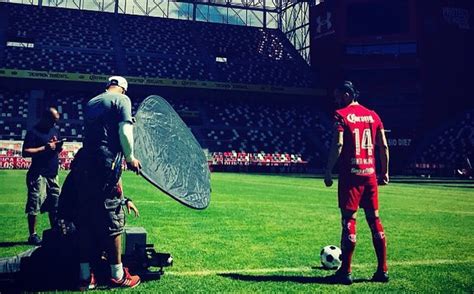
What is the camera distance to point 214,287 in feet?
13.8

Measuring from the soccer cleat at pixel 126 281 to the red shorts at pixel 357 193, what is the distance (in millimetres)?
2297

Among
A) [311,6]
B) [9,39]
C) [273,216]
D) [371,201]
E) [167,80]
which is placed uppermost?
[311,6]

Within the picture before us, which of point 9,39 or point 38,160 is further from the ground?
point 9,39

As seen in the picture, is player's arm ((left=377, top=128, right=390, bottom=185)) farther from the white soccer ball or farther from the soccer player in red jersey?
the white soccer ball

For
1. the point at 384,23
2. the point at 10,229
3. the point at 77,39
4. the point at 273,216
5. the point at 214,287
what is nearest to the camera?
the point at 214,287

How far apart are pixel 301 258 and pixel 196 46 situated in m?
45.8

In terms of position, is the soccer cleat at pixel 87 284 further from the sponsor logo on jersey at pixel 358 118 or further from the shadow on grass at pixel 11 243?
the sponsor logo on jersey at pixel 358 118

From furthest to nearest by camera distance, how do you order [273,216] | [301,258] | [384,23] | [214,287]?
1. [384,23]
2. [273,216]
3. [301,258]
4. [214,287]

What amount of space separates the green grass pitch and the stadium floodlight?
0.92m

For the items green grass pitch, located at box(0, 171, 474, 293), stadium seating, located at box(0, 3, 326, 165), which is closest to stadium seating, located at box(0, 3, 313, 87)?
stadium seating, located at box(0, 3, 326, 165)

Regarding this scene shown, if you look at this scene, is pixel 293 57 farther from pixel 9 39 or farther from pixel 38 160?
pixel 38 160

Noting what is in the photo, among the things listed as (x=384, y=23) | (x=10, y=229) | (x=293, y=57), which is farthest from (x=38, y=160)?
(x=293, y=57)

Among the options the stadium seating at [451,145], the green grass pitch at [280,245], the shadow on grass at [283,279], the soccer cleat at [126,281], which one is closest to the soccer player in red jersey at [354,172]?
the shadow on grass at [283,279]

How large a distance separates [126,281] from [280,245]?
9.97ft
